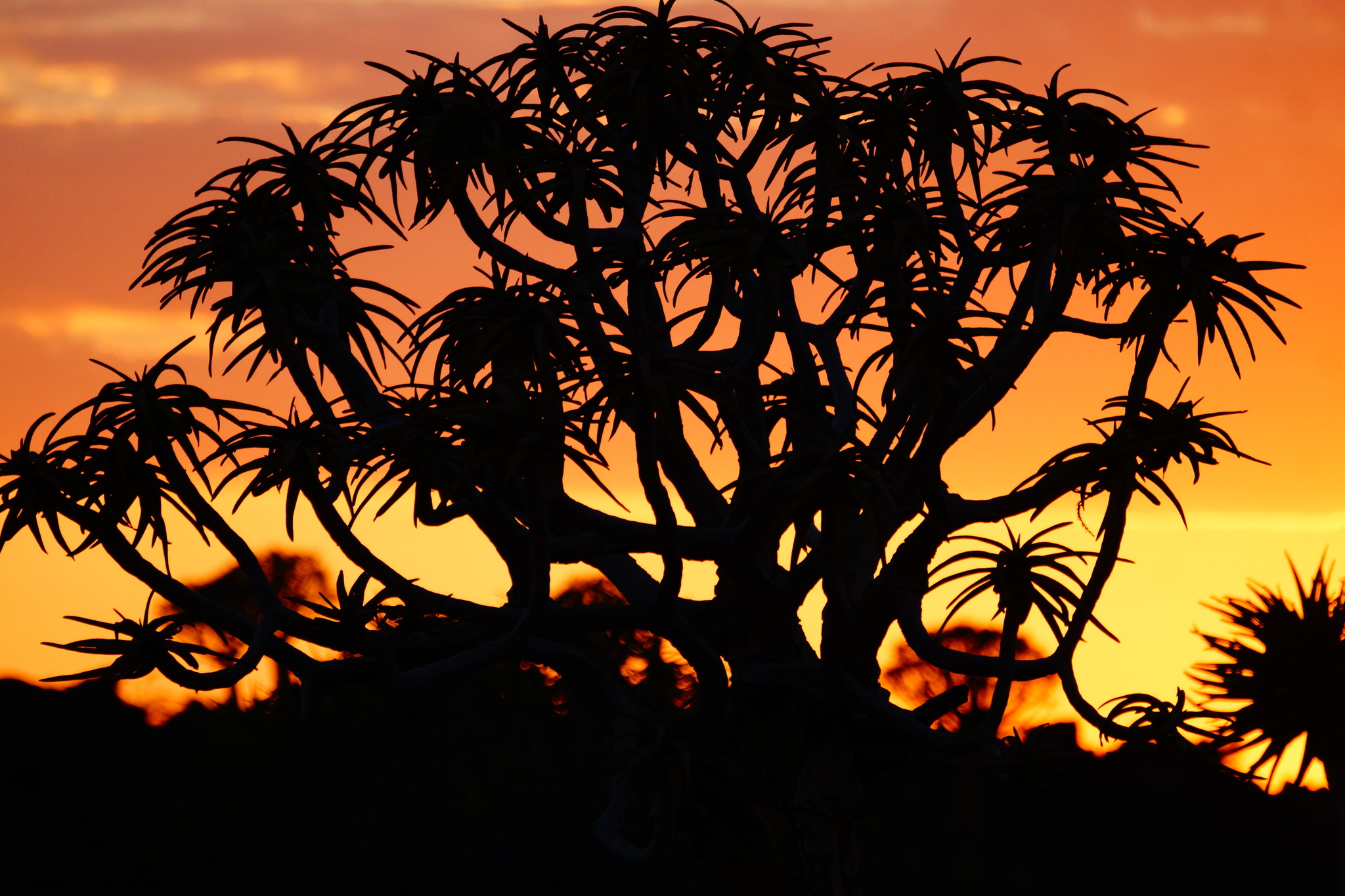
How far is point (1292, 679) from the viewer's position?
1938 centimetres

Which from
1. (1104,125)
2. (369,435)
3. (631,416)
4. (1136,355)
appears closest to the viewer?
(369,435)

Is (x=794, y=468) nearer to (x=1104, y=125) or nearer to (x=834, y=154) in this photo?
(x=834, y=154)

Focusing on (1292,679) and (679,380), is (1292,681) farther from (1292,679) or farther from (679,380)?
(679,380)

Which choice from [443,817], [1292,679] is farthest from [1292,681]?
[443,817]

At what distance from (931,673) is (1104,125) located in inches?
557

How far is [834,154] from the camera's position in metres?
9.21

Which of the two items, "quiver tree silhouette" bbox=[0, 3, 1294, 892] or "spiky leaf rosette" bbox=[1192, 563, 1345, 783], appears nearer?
"quiver tree silhouette" bbox=[0, 3, 1294, 892]

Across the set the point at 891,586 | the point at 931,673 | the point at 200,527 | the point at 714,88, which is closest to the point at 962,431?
the point at 891,586

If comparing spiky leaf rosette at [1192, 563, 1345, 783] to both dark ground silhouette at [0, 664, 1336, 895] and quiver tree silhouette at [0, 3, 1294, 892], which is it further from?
quiver tree silhouette at [0, 3, 1294, 892]

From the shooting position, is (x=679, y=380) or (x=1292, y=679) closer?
(x=679, y=380)

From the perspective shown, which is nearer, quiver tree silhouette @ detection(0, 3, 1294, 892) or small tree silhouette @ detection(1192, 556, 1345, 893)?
quiver tree silhouette @ detection(0, 3, 1294, 892)

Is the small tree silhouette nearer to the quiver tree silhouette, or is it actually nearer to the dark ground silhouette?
the dark ground silhouette

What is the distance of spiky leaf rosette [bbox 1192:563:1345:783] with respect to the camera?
19234 millimetres

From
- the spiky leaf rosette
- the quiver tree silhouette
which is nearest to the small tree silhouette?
the spiky leaf rosette
